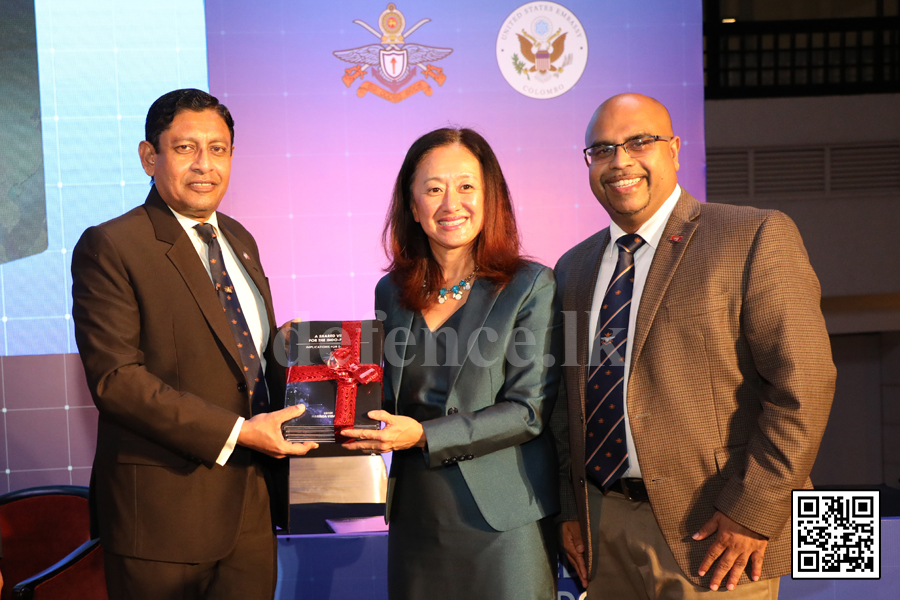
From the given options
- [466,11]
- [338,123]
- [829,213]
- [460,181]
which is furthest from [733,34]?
[460,181]

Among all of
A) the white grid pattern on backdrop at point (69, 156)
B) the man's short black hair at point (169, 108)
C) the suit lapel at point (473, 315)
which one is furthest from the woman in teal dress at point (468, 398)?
the white grid pattern on backdrop at point (69, 156)

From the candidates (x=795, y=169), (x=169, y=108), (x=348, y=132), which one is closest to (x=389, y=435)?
(x=169, y=108)

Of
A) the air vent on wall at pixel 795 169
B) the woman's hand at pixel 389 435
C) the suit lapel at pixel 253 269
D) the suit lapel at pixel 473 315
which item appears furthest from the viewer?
the air vent on wall at pixel 795 169

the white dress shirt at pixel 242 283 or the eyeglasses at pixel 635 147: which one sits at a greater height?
the eyeglasses at pixel 635 147

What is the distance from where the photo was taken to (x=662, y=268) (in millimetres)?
2043

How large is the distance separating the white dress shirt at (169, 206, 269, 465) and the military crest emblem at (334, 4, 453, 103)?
1.71 m

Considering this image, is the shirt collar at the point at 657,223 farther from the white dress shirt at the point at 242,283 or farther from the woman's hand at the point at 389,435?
the white dress shirt at the point at 242,283

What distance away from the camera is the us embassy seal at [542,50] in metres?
3.82

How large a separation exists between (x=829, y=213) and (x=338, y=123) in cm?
482

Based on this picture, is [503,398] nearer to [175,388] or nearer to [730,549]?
[730,549]

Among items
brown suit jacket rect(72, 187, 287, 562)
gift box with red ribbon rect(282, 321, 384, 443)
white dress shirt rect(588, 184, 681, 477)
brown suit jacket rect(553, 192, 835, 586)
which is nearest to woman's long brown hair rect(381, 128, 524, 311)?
gift box with red ribbon rect(282, 321, 384, 443)

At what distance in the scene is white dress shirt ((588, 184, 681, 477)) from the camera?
2.05 metres

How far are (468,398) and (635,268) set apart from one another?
2.07ft

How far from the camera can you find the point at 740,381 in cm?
196
